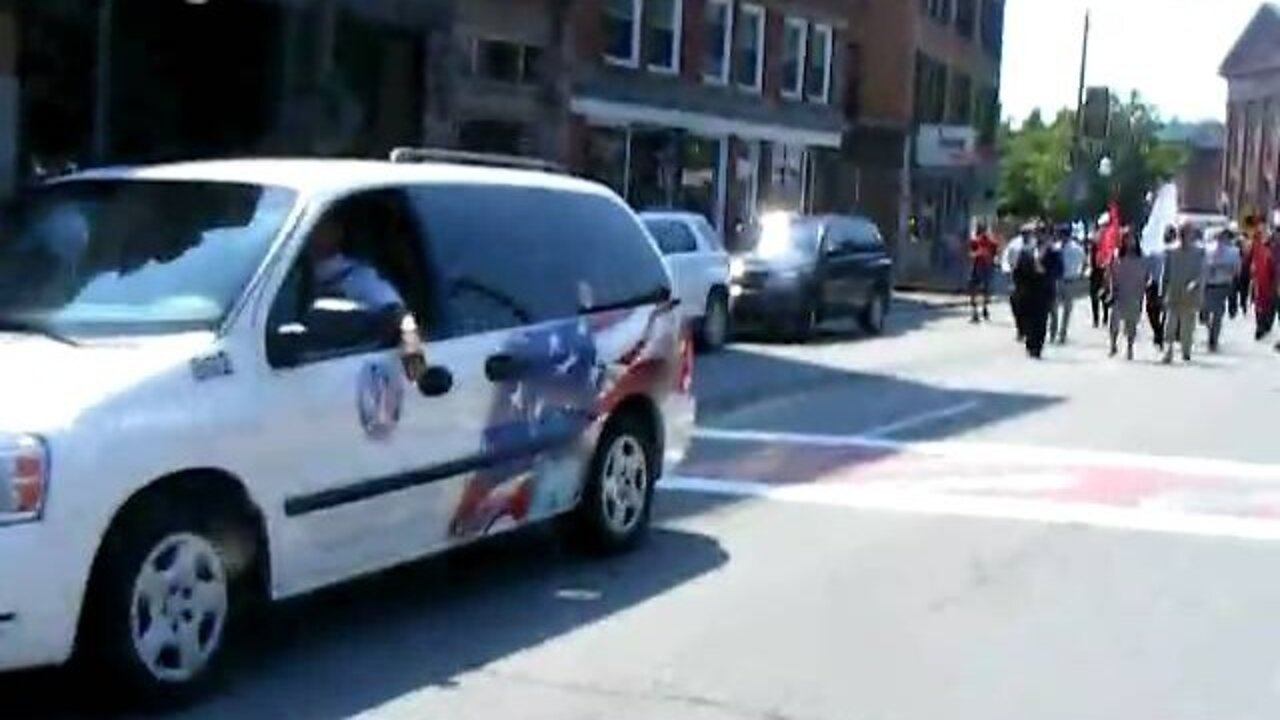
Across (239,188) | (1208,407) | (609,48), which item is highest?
(609,48)

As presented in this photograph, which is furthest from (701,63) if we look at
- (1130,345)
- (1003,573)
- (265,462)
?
(265,462)

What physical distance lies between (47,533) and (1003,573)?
4897mm

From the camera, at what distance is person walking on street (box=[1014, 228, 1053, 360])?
995 inches

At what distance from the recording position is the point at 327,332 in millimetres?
7387

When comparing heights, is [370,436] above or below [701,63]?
below

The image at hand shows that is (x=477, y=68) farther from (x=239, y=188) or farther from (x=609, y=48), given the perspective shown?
(x=239, y=188)

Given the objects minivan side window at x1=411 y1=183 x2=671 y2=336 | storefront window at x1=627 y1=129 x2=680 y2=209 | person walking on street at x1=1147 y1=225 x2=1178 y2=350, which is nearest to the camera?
minivan side window at x1=411 y1=183 x2=671 y2=336

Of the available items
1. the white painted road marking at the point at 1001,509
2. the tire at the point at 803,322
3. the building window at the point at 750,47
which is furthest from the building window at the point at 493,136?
the white painted road marking at the point at 1001,509

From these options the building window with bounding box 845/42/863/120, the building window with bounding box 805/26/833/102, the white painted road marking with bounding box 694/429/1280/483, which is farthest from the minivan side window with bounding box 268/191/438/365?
the building window with bounding box 845/42/863/120

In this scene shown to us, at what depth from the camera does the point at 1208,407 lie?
1870cm

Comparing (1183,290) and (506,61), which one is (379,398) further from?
(506,61)

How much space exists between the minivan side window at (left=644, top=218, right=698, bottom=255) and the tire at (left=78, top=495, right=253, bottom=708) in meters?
17.1

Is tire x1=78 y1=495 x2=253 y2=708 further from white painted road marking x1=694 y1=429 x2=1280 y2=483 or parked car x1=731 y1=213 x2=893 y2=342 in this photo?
parked car x1=731 y1=213 x2=893 y2=342

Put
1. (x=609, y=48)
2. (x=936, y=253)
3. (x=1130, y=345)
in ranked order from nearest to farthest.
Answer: (x=1130, y=345)
(x=609, y=48)
(x=936, y=253)
